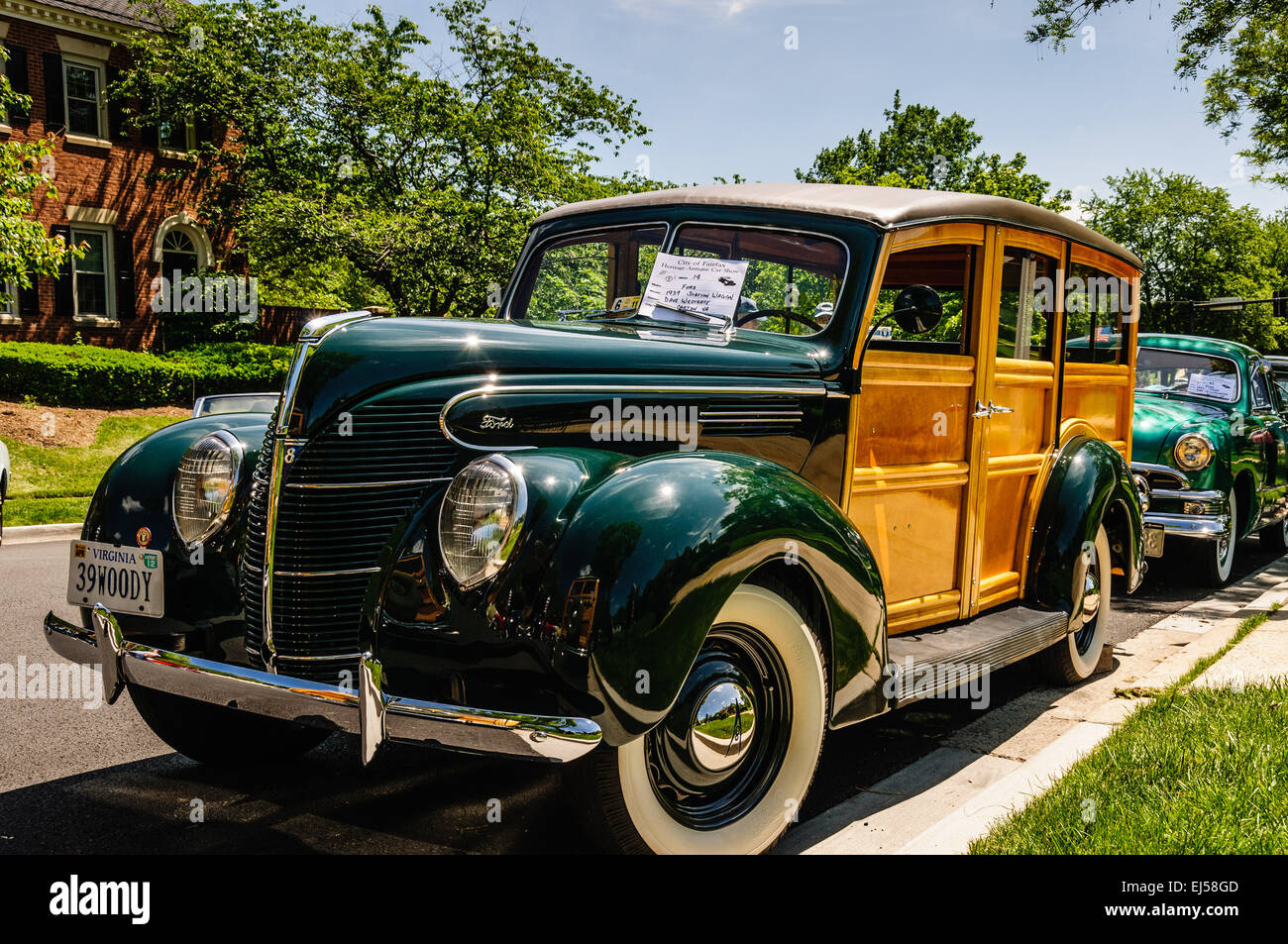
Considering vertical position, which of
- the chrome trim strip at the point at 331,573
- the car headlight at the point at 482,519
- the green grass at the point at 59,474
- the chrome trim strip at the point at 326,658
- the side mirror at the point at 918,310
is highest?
the side mirror at the point at 918,310

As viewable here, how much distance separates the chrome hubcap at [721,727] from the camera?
2664mm

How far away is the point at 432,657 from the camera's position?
2457mm

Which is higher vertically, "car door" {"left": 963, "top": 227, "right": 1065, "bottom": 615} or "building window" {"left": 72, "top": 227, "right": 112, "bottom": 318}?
"building window" {"left": 72, "top": 227, "right": 112, "bottom": 318}

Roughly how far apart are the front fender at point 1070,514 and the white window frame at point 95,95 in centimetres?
2057

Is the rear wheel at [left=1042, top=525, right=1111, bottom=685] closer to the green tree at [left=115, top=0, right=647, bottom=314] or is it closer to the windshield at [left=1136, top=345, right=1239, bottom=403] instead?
the windshield at [left=1136, top=345, right=1239, bottom=403]

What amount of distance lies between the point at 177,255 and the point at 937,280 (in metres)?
20.4

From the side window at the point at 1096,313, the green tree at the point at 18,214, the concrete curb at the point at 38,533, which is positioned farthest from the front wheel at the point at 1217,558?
the green tree at the point at 18,214

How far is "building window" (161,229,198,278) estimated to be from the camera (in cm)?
2089

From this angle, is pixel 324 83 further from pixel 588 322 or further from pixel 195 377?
pixel 588 322

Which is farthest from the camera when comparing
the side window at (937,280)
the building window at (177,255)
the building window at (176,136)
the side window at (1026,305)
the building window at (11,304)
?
the building window at (177,255)

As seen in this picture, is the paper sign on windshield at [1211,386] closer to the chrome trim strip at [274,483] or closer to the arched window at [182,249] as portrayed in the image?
the chrome trim strip at [274,483]

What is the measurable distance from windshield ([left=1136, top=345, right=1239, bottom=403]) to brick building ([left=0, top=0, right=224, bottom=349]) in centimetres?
1807

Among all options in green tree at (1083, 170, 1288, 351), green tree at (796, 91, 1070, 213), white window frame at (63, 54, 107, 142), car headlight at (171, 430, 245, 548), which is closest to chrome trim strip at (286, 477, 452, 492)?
car headlight at (171, 430, 245, 548)

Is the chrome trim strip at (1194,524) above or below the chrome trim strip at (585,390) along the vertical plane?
below
